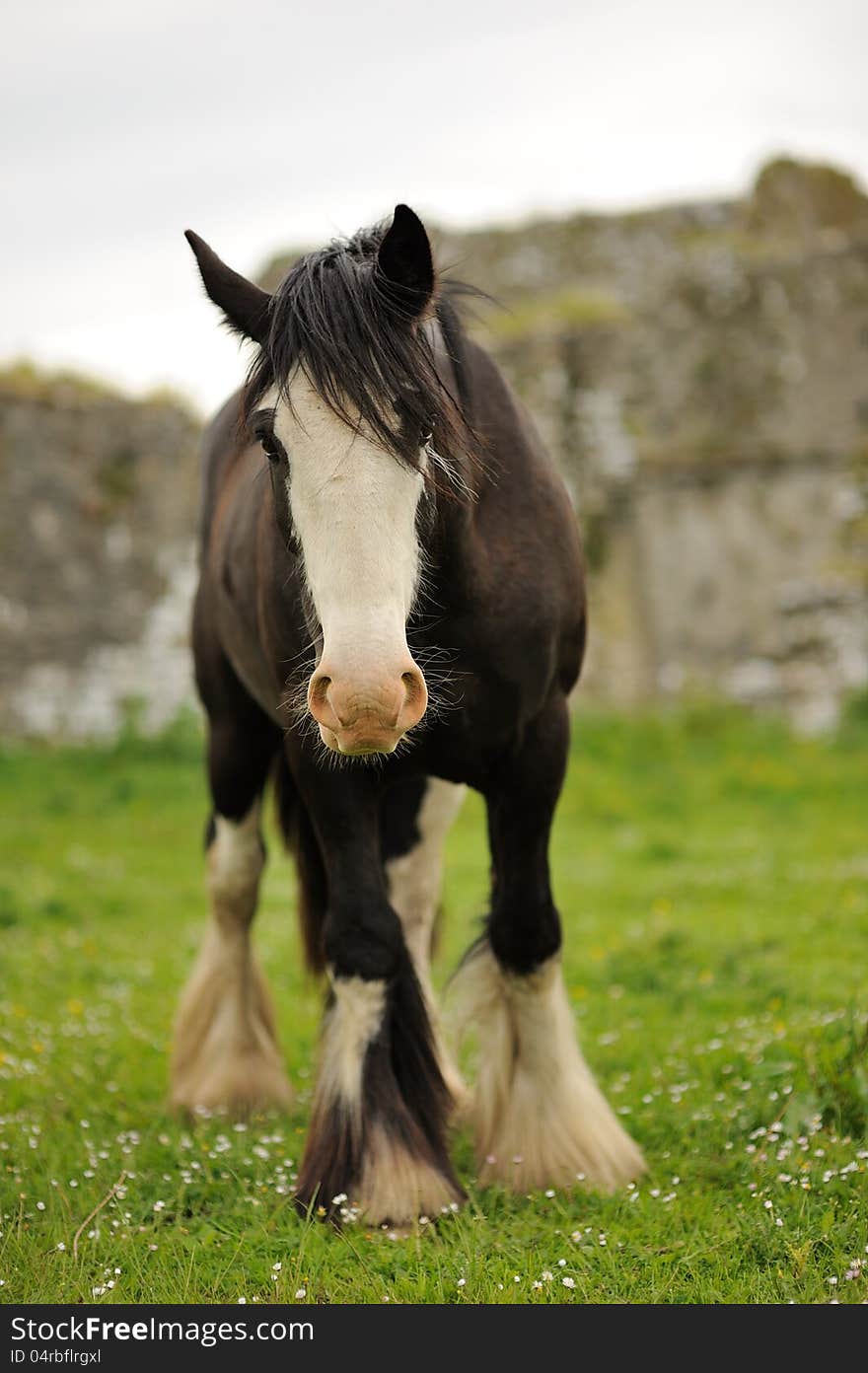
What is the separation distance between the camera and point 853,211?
52.7 ft

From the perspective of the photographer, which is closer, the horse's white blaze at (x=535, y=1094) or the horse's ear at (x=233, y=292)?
the horse's ear at (x=233, y=292)

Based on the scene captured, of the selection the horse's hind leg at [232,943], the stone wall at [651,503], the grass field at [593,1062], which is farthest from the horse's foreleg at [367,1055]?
the stone wall at [651,503]

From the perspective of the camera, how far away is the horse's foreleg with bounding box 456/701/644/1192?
3486mm

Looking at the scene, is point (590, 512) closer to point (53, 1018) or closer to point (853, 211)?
point (853, 211)

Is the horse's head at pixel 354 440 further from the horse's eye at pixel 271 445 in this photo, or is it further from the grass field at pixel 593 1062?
the grass field at pixel 593 1062

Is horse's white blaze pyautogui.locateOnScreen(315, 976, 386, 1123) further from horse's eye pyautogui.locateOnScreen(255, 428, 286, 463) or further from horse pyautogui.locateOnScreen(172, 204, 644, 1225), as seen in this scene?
horse's eye pyautogui.locateOnScreen(255, 428, 286, 463)

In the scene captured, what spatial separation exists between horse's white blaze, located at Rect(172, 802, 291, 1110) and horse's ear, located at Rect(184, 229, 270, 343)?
2109mm

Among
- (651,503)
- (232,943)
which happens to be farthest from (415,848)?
(651,503)

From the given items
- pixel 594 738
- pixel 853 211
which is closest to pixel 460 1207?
pixel 594 738

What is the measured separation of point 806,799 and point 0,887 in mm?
5775

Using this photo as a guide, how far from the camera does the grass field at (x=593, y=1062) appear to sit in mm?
2875

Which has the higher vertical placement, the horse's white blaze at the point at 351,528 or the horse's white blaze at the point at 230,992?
the horse's white blaze at the point at 351,528

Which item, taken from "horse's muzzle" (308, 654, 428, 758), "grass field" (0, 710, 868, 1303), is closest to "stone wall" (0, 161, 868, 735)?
"grass field" (0, 710, 868, 1303)

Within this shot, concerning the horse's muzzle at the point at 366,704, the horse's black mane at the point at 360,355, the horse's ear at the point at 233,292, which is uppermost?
the horse's ear at the point at 233,292
